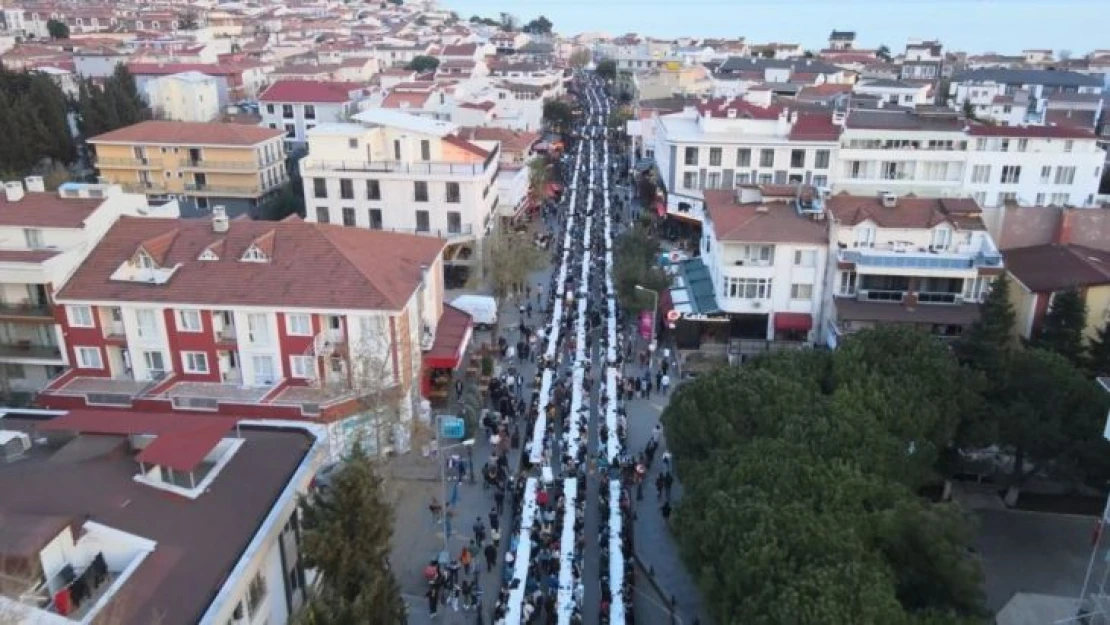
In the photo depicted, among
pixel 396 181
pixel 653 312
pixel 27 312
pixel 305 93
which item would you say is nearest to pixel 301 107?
pixel 305 93

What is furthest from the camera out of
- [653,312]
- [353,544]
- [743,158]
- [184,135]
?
[184,135]

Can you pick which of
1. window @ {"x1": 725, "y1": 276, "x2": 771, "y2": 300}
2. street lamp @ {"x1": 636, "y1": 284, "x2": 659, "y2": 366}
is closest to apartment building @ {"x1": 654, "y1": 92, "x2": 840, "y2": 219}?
street lamp @ {"x1": 636, "y1": 284, "x2": 659, "y2": 366}

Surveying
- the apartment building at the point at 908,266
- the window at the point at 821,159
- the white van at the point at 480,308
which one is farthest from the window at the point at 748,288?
the window at the point at 821,159

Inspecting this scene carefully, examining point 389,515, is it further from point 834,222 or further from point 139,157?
point 139,157

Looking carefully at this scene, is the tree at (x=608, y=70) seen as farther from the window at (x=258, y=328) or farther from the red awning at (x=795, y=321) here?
the window at (x=258, y=328)

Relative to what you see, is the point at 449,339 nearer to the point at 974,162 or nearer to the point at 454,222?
the point at 454,222

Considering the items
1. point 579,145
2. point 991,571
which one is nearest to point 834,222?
point 991,571
